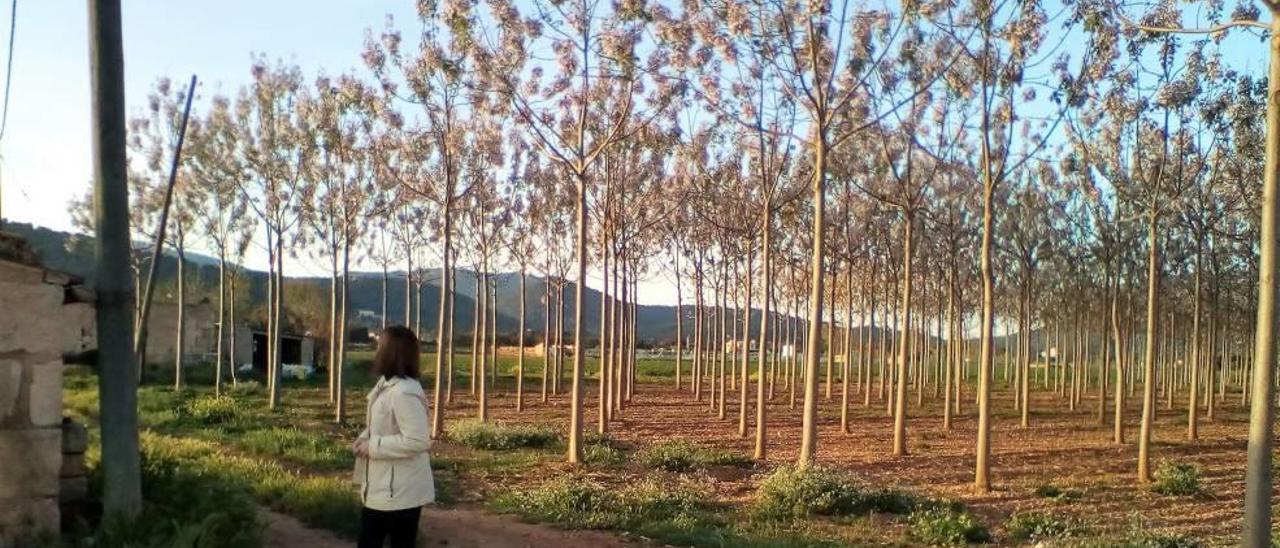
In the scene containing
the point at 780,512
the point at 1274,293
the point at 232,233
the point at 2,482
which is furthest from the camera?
the point at 232,233

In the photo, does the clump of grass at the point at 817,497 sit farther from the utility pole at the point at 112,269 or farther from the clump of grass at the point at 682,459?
the utility pole at the point at 112,269

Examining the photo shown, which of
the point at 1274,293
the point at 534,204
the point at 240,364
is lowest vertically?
the point at 240,364

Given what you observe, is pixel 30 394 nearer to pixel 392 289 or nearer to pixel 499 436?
pixel 499 436

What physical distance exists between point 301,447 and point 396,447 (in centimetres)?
1112

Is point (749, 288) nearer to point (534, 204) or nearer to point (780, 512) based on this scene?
point (534, 204)

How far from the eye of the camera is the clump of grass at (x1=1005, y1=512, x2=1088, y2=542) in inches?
422

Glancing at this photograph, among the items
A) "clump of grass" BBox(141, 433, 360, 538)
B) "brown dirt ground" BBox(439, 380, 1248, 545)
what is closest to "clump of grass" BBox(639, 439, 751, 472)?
"brown dirt ground" BBox(439, 380, 1248, 545)

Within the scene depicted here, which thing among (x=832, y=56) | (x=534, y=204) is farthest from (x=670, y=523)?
(x=534, y=204)

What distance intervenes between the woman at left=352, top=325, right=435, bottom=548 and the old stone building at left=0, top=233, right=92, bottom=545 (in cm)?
249

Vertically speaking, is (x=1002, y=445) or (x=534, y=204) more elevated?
(x=534, y=204)

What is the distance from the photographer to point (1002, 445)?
70.4 ft

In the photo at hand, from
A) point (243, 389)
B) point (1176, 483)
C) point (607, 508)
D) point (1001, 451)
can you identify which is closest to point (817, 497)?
point (607, 508)

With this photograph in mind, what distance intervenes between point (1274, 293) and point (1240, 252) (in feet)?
66.5

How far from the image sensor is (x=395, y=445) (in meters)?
5.43
